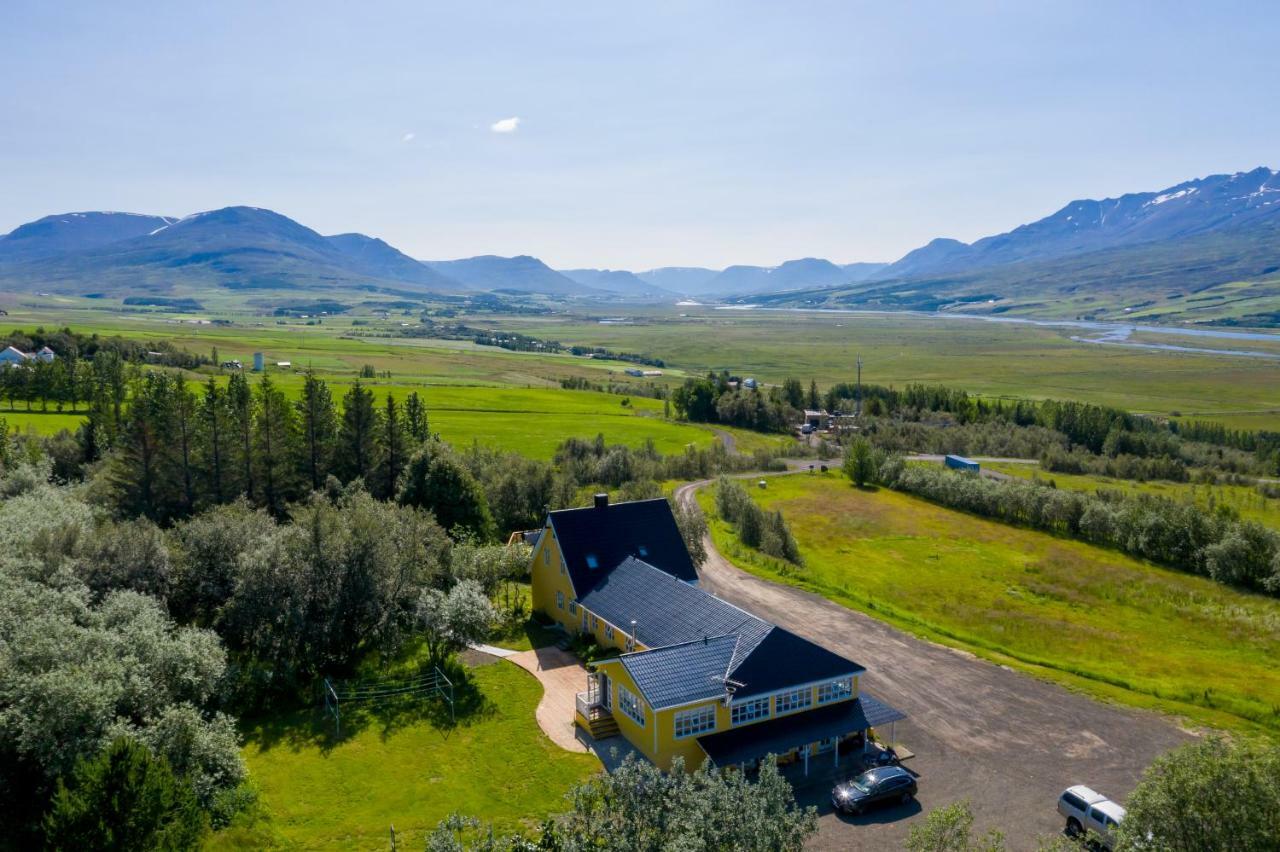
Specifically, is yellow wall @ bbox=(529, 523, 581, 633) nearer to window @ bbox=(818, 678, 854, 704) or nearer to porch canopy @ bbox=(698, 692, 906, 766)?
porch canopy @ bbox=(698, 692, 906, 766)

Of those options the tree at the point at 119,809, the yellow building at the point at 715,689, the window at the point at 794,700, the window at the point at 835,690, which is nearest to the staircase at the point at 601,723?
the yellow building at the point at 715,689

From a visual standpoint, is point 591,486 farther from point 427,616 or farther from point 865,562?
point 427,616

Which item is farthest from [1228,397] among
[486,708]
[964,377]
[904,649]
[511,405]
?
[486,708]

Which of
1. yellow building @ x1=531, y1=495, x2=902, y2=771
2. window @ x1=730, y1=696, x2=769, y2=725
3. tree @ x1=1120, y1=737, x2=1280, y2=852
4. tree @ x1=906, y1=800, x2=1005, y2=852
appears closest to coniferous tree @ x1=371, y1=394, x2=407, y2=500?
yellow building @ x1=531, y1=495, x2=902, y2=771

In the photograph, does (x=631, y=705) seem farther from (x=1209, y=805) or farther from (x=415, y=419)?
(x=415, y=419)

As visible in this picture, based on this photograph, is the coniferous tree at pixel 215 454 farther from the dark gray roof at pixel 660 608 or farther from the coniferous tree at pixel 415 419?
the dark gray roof at pixel 660 608

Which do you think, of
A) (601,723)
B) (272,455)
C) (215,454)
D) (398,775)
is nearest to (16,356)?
(215,454)

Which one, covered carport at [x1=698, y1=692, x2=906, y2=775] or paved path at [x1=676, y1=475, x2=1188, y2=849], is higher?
covered carport at [x1=698, y1=692, x2=906, y2=775]
